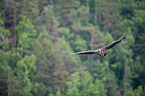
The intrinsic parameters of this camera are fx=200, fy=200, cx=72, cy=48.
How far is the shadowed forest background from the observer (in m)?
24.1

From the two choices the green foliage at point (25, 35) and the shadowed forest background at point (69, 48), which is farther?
the green foliage at point (25, 35)

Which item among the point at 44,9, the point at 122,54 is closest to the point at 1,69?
the point at 44,9

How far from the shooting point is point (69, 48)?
27.3 metres

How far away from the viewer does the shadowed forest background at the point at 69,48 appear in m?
24.1

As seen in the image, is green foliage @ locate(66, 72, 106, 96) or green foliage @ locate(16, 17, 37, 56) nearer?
green foliage @ locate(66, 72, 106, 96)

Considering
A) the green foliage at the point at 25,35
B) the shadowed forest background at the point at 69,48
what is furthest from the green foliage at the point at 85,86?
the green foliage at the point at 25,35

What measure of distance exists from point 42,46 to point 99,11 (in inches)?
471

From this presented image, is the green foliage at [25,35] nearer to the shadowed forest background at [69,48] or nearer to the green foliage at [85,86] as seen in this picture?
the shadowed forest background at [69,48]

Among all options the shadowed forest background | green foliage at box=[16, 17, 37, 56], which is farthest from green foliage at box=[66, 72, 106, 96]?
green foliage at box=[16, 17, 37, 56]

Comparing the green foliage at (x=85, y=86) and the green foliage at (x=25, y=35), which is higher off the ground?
the green foliage at (x=25, y=35)

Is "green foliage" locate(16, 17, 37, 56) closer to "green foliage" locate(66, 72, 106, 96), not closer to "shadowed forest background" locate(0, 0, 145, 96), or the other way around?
"shadowed forest background" locate(0, 0, 145, 96)

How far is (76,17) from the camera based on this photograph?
31.6m

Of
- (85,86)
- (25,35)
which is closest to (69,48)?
(85,86)

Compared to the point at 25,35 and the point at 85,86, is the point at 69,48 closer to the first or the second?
the point at 85,86
